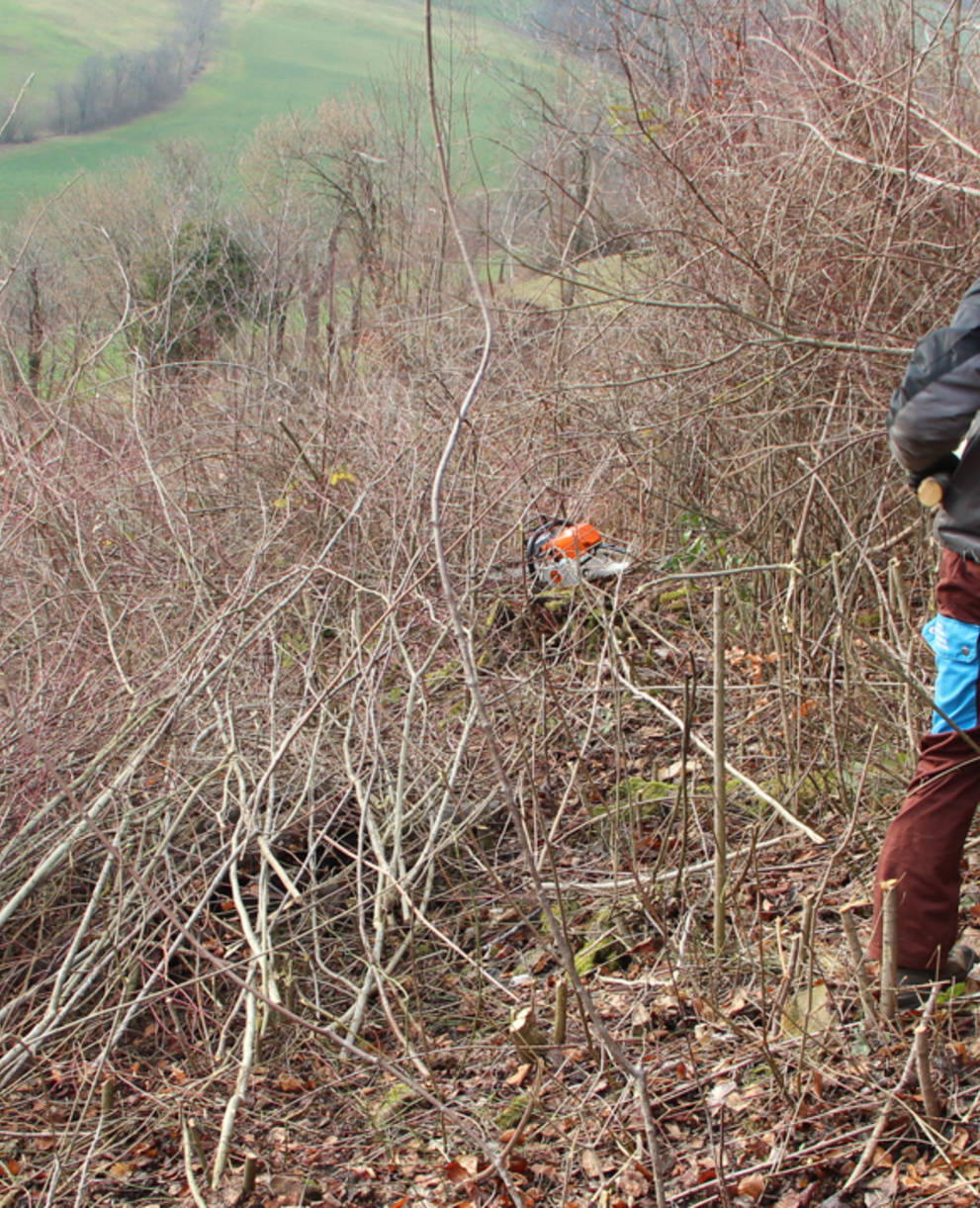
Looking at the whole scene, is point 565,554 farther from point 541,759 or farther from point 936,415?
point 936,415

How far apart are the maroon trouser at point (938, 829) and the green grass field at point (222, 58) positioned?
33050 millimetres

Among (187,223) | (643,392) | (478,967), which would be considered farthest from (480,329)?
(187,223)

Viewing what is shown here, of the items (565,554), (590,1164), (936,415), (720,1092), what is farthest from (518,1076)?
(565,554)

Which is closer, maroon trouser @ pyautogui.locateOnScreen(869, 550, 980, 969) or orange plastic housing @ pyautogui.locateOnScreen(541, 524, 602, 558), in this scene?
maroon trouser @ pyautogui.locateOnScreen(869, 550, 980, 969)

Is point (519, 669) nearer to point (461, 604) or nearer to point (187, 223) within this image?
point (461, 604)

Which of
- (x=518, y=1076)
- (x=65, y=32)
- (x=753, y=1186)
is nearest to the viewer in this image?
(x=753, y=1186)

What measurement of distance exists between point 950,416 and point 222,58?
5512 centimetres

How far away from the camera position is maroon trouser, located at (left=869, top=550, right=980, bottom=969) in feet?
7.66

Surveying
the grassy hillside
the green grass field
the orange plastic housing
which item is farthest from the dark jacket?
the grassy hillside

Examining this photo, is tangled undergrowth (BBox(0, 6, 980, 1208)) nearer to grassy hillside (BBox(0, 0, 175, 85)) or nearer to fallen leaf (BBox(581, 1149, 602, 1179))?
fallen leaf (BBox(581, 1149, 602, 1179))

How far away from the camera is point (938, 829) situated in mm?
2377

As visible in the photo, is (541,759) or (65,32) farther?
(65,32)

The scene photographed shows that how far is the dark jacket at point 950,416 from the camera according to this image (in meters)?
2.27

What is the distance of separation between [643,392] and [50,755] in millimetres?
3829
